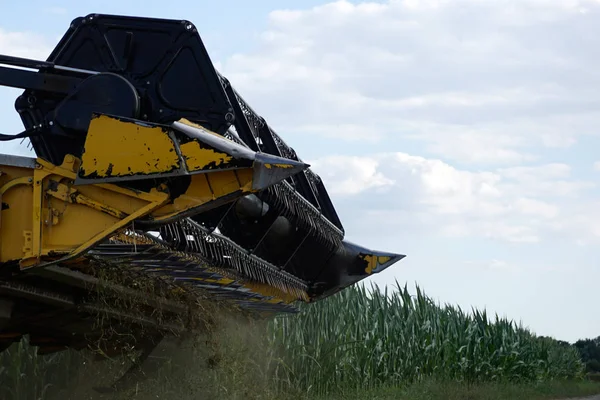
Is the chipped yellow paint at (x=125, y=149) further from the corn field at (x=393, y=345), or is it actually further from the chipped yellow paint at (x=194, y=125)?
the corn field at (x=393, y=345)

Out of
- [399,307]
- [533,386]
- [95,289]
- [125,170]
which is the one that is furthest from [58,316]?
[533,386]

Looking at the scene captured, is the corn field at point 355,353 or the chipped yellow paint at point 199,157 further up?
the chipped yellow paint at point 199,157


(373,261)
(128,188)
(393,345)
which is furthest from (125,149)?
(393,345)

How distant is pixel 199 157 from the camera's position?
530 centimetres

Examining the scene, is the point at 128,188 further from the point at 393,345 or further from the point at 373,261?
the point at 393,345

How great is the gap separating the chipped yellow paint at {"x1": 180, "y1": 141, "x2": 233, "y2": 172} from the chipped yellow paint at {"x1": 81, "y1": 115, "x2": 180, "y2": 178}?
0.07 meters

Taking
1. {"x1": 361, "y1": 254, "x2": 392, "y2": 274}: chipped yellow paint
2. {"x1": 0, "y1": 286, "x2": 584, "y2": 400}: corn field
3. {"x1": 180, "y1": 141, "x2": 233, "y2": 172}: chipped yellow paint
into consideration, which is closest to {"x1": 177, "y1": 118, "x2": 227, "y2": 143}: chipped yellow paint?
{"x1": 180, "y1": 141, "x2": 233, "y2": 172}: chipped yellow paint

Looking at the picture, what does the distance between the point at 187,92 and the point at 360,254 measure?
435 centimetres

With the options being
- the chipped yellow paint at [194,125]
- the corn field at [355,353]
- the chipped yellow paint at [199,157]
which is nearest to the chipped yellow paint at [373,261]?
the corn field at [355,353]

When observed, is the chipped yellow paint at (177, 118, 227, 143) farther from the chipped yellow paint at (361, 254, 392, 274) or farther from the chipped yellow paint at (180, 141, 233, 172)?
the chipped yellow paint at (361, 254, 392, 274)

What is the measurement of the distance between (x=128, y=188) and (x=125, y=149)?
234 millimetres

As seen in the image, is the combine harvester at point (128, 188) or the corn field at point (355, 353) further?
the corn field at point (355, 353)

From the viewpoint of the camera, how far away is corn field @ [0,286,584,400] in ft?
32.3

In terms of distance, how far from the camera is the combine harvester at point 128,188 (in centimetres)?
534
